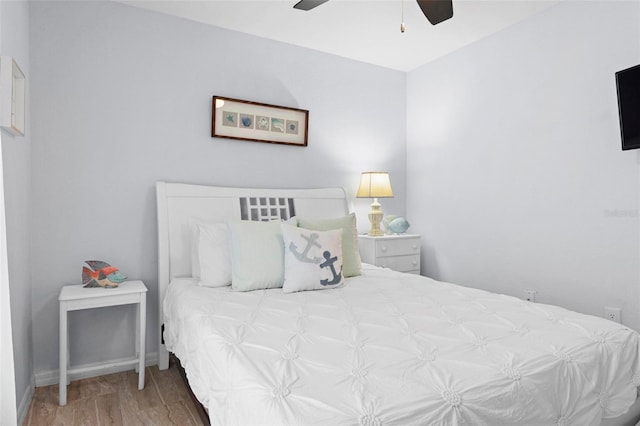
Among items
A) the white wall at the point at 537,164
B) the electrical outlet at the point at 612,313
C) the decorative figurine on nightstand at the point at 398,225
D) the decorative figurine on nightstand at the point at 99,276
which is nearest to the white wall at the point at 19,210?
the decorative figurine on nightstand at the point at 99,276

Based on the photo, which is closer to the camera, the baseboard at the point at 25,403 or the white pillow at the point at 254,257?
the baseboard at the point at 25,403

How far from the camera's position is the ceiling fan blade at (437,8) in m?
2.06

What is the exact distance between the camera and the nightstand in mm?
3555

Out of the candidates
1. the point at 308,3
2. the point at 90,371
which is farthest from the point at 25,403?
the point at 308,3

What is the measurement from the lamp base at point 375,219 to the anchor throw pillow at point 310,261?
4.15 feet

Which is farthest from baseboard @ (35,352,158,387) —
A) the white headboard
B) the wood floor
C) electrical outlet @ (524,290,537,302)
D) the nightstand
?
electrical outlet @ (524,290,537,302)

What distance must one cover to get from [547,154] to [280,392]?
2704mm

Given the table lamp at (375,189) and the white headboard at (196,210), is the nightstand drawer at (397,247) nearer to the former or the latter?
the table lamp at (375,189)

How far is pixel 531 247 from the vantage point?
307cm

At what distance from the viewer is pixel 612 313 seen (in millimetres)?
2574

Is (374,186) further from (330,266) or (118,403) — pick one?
(118,403)

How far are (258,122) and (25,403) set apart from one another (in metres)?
2.37

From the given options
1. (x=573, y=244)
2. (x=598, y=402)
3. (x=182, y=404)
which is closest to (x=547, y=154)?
(x=573, y=244)

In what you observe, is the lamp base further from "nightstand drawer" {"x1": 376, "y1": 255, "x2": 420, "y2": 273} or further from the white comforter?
the white comforter
